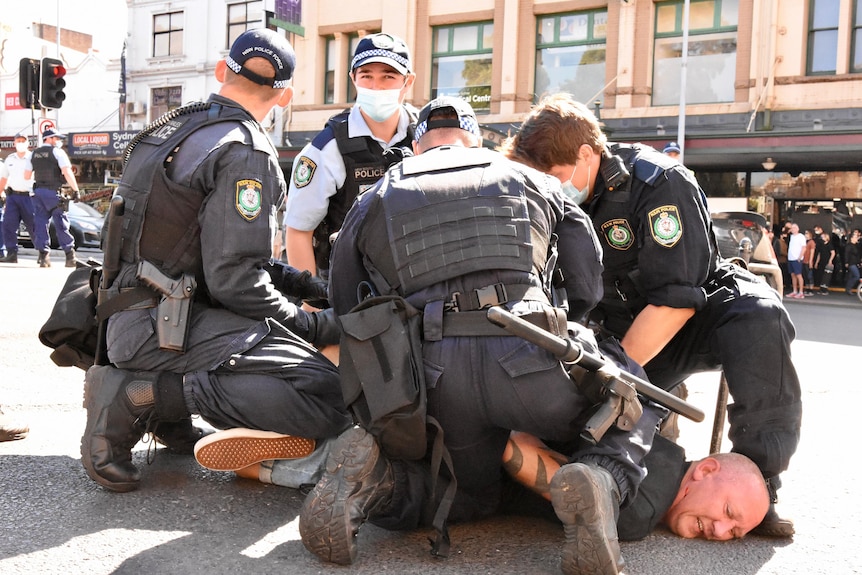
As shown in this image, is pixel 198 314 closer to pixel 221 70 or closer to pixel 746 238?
pixel 221 70

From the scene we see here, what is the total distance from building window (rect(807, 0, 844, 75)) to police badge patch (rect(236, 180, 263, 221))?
18.3 m

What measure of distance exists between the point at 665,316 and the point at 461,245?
41.7 inches

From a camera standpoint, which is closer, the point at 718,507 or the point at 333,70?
the point at 718,507

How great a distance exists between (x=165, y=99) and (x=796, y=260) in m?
22.3

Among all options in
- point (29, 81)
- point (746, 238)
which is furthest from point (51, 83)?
point (746, 238)

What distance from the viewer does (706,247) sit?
3330 mm

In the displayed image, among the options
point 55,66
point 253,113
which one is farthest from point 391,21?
point 253,113

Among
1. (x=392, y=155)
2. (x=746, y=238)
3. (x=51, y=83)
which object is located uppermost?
(x=51, y=83)

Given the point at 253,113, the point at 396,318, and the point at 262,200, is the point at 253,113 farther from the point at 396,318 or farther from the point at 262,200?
the point at 396,318

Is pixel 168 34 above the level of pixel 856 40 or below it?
above

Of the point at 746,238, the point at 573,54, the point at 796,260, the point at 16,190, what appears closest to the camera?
the point at 746,238

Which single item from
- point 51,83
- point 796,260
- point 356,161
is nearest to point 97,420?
point 356,161

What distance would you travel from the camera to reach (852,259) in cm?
1903

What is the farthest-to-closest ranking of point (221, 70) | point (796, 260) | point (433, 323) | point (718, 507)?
point (796, 260)
point (221, 70)
point (718, 507)
point (433, 323)
